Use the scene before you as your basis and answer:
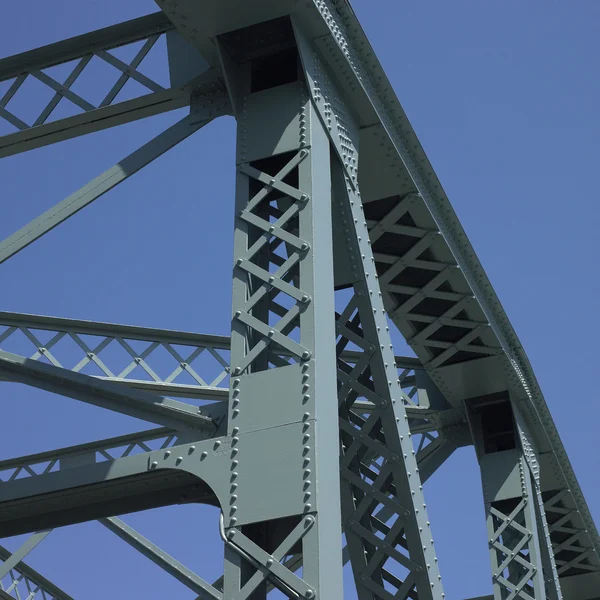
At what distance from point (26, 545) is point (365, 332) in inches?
347

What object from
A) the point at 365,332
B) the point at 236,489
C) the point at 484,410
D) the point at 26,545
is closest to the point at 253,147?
the point at 365,332

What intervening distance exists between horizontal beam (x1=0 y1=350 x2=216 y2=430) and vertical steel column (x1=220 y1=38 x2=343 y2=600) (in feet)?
2.95

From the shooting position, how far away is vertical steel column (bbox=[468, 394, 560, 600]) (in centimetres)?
1498

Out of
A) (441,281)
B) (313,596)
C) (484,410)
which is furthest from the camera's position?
(484,410)

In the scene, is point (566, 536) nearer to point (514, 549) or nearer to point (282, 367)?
point (514, 549)

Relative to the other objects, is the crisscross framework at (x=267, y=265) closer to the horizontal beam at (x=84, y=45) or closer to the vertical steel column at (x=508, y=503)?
the horizontal beam at (x=84, y=45)

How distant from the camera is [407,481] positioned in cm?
970

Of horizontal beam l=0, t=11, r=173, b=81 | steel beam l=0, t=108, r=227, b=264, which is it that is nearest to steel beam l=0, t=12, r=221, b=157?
horizontal beam l=0, t=11, r=173, b=81

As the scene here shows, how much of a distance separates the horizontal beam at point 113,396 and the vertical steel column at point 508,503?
23.9 feet

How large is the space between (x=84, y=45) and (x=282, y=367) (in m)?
4.25

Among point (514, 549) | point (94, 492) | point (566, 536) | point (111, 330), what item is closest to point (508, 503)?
point (514, 549)

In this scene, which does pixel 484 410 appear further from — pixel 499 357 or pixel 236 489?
pixel 236 489

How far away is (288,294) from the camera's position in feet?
27.7

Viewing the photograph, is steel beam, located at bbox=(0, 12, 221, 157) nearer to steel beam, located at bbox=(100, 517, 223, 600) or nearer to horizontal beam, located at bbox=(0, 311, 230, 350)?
horizontal beam, located at bbox=(0, 311, 230, 350)
